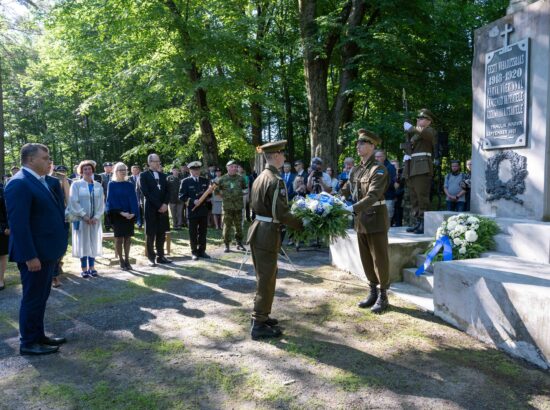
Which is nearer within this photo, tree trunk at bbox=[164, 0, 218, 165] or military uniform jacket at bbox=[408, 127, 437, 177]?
military uniform jacket at bbox=[408, 127, 437, 177]

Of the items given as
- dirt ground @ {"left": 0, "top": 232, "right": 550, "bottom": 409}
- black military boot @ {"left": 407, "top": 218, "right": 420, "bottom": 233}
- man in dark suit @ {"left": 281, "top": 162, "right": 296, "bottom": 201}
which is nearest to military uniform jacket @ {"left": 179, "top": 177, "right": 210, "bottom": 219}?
man in dark suit @ {"left": 281, "top": 162, "right": 296, "bottom": 201}

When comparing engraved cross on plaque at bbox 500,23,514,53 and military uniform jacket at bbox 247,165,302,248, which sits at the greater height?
engraved cross on plaque at bbox 500,23,514,53

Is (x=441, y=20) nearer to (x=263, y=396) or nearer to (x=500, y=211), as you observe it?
(x=500, y=211)

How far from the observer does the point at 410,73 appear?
14.1 metres

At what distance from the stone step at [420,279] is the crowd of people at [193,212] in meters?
0.92

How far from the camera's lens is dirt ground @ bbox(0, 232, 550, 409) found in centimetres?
330

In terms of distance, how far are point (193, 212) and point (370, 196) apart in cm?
472

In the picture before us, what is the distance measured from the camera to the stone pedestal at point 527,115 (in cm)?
567

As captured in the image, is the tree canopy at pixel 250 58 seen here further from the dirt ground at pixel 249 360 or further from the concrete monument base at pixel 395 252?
the dirt ground at pixel 249 360

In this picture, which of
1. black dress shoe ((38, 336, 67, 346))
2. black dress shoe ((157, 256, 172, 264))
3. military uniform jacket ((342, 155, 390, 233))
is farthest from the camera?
black dress shoe ((157, 256, 172, 264))

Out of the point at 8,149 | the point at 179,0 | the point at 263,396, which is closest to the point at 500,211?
the point at 263,396

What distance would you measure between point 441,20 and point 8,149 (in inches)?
1506

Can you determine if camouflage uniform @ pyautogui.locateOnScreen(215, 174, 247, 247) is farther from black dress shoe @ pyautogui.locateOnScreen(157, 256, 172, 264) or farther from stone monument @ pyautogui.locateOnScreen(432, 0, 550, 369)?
stone monument @ pyautogui.locateOnScreen(432, 0, 550, 369)

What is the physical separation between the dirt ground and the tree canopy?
27.5 ft
